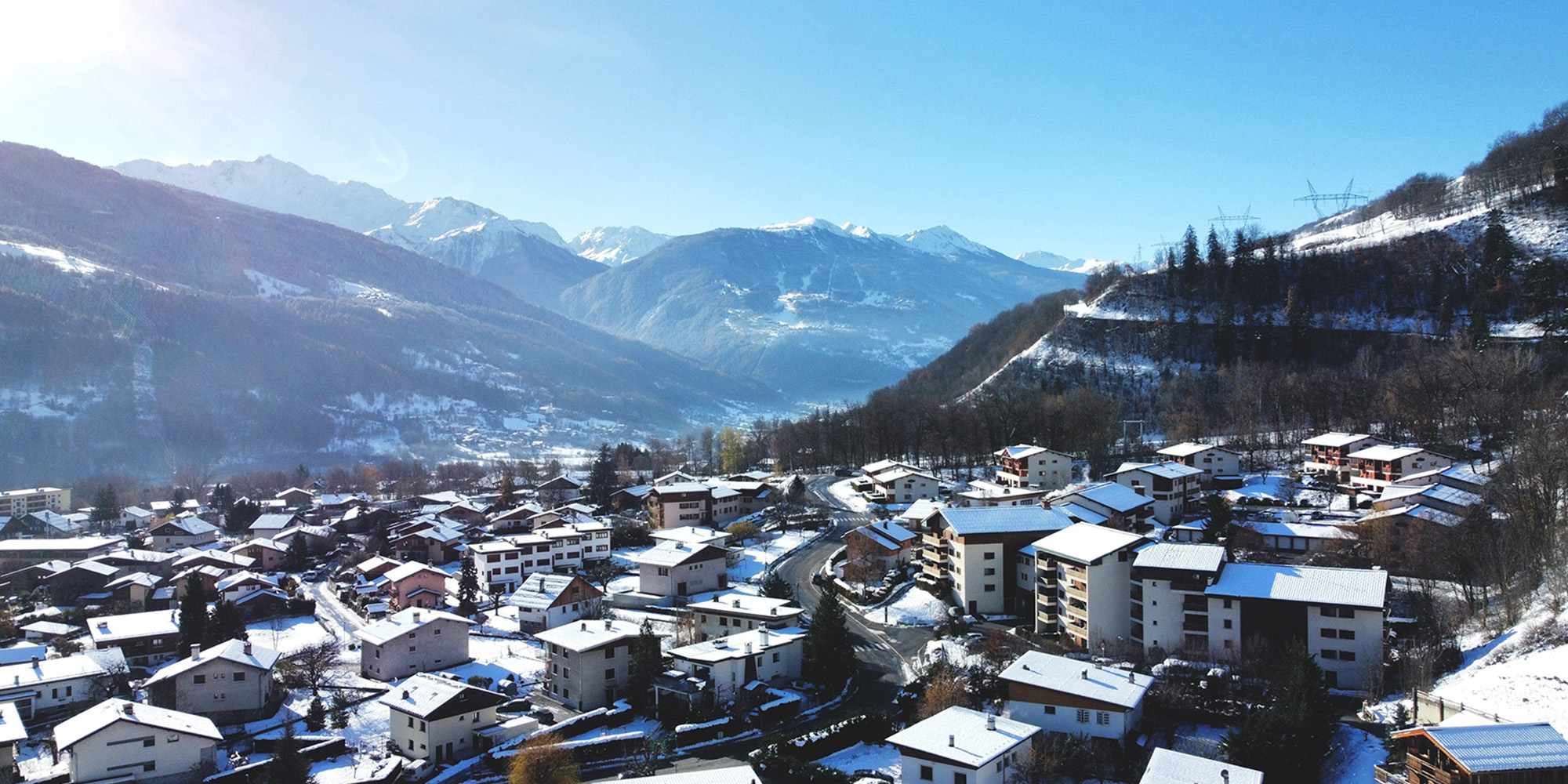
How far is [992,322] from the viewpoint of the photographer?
452 ft

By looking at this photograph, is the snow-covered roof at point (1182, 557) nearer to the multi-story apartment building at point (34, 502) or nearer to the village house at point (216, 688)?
the village house at point (216, 688)

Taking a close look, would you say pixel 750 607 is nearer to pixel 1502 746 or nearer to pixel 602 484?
pixel 1502 746

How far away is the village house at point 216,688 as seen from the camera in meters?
32.4

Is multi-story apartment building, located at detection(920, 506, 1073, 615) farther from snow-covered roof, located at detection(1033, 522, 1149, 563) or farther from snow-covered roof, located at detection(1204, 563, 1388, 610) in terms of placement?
snow-covered roof, located at detection(1204, 563, 1388, 610)

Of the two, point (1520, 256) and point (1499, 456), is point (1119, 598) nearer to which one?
point (1499, 456)

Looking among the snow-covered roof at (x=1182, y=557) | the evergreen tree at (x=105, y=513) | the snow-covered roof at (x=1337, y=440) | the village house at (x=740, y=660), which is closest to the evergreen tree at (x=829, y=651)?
the village house at (x=740, y=660)

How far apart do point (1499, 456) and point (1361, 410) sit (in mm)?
11968

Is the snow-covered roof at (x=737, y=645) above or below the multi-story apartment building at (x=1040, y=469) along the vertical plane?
below

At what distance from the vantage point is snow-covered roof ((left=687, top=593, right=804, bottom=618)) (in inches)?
1449

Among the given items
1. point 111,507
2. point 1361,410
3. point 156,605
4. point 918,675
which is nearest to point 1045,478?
point 1361,410

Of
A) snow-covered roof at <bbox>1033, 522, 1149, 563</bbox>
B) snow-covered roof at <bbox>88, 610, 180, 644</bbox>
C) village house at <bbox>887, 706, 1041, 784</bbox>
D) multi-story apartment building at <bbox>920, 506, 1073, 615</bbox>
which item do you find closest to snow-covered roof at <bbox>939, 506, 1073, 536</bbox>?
multi-story apartment building at <bbox>920, 506, 1073, 615</bbox>

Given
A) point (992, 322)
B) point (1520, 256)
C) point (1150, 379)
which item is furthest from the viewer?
point (992, 322)

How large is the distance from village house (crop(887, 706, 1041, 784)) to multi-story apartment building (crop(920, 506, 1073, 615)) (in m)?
15.0

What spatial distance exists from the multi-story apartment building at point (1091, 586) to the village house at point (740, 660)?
34.1 feet
